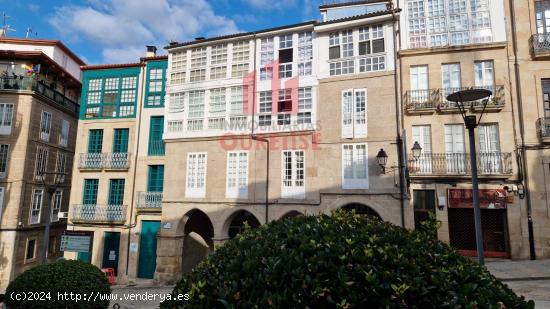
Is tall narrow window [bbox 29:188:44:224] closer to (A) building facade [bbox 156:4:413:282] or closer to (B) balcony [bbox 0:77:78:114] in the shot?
(B) balcony [bbox 0:77:78:114]

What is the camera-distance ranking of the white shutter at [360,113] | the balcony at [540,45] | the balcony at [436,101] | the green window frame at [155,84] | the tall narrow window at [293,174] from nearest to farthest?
the balcony at [540,45] < the balcony at [436,101] < the white shutter at [360,113] < the tall narrow window at [293,174] < the green window frame at [155,84]

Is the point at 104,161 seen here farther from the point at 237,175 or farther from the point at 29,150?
the point at 237,175

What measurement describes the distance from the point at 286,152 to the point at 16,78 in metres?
19.0

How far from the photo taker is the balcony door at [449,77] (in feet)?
56.5

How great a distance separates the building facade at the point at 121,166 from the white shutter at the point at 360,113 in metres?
11.8

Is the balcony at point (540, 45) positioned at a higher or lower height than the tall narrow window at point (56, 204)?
higher

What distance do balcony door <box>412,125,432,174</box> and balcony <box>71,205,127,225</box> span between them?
55.3 feet

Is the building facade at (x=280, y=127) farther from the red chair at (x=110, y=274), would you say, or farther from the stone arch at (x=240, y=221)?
the red chair at (x=110, y=274)

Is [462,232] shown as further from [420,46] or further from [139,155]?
[139,155]

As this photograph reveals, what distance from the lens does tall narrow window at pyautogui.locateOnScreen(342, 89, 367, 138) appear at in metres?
16.5

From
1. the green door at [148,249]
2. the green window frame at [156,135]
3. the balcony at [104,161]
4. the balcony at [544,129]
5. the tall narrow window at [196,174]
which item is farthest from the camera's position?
the balcony at [104,161]

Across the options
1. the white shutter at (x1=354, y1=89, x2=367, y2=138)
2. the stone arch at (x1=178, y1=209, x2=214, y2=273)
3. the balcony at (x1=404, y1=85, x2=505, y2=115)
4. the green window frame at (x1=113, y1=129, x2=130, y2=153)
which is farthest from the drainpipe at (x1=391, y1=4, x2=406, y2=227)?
the green window frame at (x1=113, y1=129, x2=130, y2=153)

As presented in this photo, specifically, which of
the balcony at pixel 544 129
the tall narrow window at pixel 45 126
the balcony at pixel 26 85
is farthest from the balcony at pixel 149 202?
the balcony at pixel 544 129

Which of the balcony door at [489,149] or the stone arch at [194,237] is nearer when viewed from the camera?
the balcony door at [489,149]
